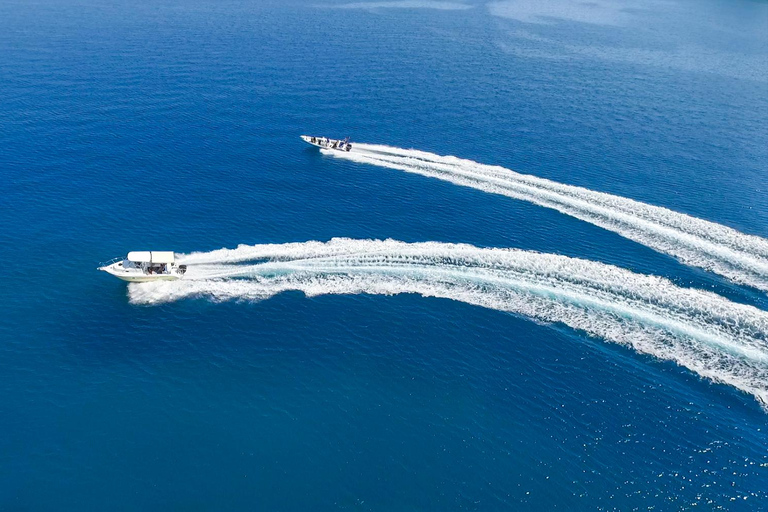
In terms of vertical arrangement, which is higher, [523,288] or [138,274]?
[138,274]

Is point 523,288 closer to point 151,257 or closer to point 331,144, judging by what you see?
point 151,257

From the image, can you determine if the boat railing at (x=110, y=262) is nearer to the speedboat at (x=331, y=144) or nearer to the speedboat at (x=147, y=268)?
the speedboat at (x=147, y=268)

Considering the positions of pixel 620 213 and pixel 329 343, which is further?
pixel 620 213

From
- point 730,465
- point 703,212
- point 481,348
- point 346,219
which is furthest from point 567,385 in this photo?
point 703,212

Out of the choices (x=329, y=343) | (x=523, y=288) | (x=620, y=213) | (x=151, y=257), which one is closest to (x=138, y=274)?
(x=151, y=257)

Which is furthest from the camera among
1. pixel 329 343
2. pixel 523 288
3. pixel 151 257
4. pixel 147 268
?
pixel 147 268
